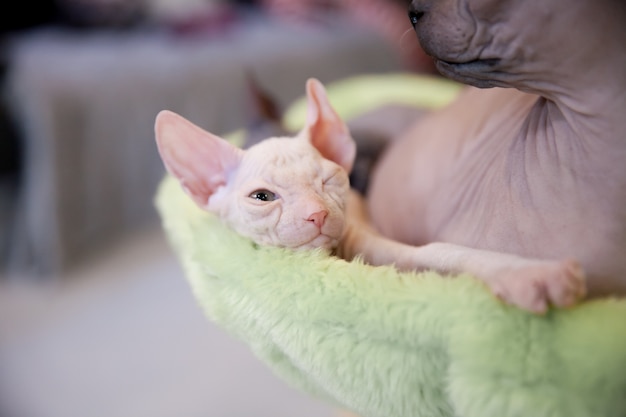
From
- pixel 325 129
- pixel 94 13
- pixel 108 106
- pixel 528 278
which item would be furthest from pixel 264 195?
pixel 94 13

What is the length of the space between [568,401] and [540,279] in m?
0.09

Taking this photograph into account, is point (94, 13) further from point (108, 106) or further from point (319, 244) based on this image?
point (319, 244)

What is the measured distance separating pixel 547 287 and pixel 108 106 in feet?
5.02

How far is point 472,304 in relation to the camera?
1.67ft

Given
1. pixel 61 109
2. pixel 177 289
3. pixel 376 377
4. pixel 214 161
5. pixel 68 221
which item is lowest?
pixel 177 289

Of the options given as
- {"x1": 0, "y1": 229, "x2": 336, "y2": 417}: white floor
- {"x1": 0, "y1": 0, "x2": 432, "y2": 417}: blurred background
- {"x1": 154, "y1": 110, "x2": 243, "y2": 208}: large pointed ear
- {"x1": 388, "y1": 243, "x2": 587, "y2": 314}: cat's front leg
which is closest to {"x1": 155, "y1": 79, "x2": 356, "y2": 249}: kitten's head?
{"x1": 154, "y1": 110, "x2": 243, "y2": 208}: large pointed ear

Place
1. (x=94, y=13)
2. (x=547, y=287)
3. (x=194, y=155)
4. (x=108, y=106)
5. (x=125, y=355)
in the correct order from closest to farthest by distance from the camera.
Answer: (x=547, y=287) → (x=194, y=155) → (x=125, y=355) → (x=108, y=106) → (x=94, y=13)

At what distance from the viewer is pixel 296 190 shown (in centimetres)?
65

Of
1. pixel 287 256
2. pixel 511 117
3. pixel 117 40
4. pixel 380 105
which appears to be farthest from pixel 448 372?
pixel 117 40

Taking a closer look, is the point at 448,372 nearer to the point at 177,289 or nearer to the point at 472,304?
the point at 472,304

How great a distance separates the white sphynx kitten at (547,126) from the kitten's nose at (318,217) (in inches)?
6.4

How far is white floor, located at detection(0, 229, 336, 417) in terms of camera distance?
1301mm

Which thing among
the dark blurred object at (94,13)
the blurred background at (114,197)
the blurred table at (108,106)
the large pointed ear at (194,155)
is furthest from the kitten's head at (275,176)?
the dark blurred object at (94,13)

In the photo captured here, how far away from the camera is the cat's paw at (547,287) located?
19.2 inches
